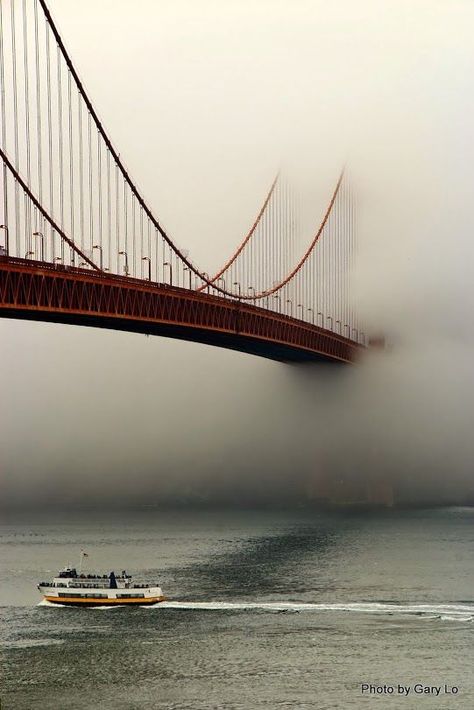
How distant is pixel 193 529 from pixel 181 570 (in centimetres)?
3996

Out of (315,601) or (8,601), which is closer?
(315,601)

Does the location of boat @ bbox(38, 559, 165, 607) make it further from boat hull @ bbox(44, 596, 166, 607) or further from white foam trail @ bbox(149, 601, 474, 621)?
white foam trail @ bbox(149, 601, 474, 621)

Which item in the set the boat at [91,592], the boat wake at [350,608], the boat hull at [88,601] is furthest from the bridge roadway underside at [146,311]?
the boat wake at [350,608]

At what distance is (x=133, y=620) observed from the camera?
5634 cm

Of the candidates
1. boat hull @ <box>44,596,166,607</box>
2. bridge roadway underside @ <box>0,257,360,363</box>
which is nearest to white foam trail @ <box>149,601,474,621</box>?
boat hull @ <box>44,596,166,607</box>

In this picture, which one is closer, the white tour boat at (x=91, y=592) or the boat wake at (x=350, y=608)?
the boat wake at (x=350, y=608)

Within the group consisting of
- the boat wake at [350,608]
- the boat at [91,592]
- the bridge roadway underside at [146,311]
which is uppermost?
the bridge roadway underside at [146,311]

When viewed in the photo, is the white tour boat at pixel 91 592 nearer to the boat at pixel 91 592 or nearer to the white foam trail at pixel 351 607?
the boat at pixel 91 592

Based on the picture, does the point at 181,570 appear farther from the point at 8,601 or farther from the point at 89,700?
the point at 89,700

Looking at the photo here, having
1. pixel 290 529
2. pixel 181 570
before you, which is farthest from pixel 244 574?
pixel 290 529

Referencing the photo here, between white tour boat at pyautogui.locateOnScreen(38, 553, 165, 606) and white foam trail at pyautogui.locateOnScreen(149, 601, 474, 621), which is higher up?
white tour boat at pyautogui.locateOnScreen(38, 553, 165, 606)

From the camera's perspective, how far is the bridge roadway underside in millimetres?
56503

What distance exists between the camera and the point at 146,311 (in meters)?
67.8

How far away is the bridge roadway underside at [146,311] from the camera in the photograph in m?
56.5
